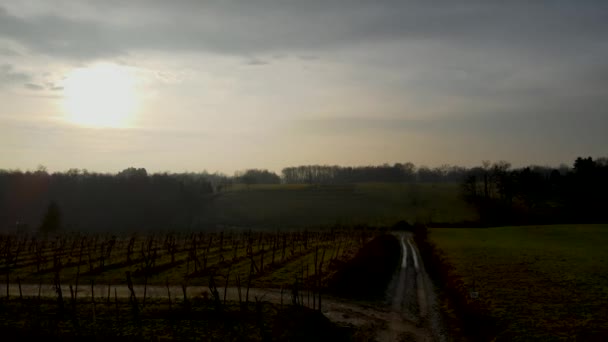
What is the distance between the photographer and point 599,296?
2938 centimetres

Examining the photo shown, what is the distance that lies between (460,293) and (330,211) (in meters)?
A: 140

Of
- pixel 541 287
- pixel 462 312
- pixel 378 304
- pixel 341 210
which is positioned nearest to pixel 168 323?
pixel 378 304

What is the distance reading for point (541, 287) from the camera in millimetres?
32844

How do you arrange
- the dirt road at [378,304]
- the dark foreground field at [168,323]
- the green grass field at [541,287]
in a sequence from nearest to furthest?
the dark foreground field at [168,323], the green grass field at [541,287], the dirt road at [378,304]

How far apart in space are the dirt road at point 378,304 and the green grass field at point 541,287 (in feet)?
10.4

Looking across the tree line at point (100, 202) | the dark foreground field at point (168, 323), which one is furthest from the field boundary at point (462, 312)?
the tree line at point (100, 202)

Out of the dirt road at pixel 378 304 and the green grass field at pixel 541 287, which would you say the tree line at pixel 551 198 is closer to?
the green grass field at pixel 541 287

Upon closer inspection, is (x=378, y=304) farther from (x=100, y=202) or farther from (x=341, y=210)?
(x=100, y=202)

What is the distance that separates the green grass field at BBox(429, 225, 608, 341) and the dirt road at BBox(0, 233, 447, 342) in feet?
10.4

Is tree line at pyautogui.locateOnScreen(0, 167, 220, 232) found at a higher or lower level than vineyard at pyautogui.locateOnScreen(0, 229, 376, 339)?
higher

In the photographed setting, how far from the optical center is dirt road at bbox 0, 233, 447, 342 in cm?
2528

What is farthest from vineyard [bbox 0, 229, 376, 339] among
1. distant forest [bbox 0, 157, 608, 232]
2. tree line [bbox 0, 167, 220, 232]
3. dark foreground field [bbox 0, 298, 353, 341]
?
tree line [bbox 0, 167, 220, 232]

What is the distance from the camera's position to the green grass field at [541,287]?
23.2 metres

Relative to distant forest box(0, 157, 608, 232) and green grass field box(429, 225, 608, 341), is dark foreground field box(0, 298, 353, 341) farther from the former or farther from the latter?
distant forest box(0, 157, 608, 232)
